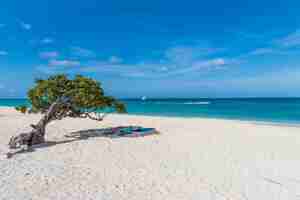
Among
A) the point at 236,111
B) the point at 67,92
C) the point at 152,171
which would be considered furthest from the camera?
the point at 236,111

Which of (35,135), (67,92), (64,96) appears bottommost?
(35,135)

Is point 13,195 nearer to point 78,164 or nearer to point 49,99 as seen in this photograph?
point 78,164

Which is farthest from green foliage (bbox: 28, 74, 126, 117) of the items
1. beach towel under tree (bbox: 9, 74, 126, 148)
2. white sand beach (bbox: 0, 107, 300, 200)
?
white sand beach (bbox: 0, 107, 300, 200)

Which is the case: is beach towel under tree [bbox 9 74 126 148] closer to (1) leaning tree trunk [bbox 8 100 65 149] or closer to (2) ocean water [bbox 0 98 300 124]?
(1) leaning tree trunk [bbox 8 100 65 149]

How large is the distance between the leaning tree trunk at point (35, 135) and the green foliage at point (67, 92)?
1.87 feet

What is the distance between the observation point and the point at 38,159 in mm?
5680

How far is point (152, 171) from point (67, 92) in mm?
5482

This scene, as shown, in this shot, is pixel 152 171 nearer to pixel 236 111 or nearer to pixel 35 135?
pixel 35 135

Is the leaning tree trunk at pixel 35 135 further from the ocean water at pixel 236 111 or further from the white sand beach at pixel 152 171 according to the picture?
the ocean water at pixel 236 111

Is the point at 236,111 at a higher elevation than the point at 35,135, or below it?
below

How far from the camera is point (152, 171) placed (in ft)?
16.0

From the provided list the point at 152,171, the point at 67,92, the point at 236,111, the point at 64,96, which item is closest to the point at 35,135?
the point at 64,96

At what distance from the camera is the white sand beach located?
3791 mm

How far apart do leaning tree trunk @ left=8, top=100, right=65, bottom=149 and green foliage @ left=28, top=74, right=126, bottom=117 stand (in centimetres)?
57
